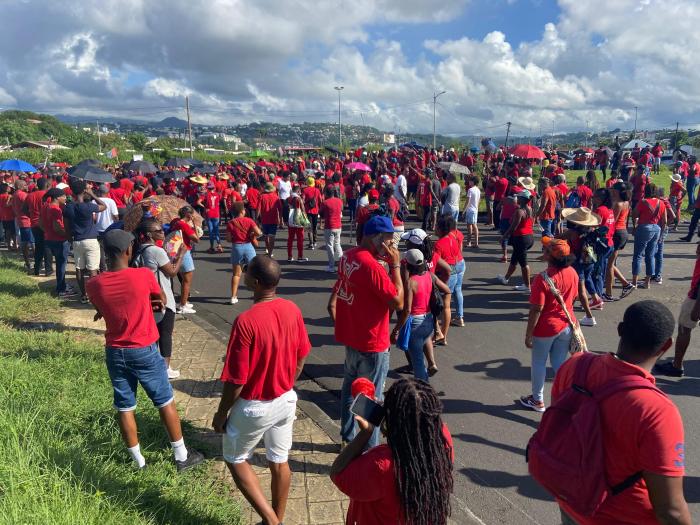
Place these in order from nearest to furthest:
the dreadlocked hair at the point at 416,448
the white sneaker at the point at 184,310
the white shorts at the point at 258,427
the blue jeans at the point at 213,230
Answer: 1. the dreadlocked hair at the point at 416,448
2. the white shorts at the point at 258,427
3. the white sneaker at the point at 184,310
4. the blue jeans at the point at 213,230

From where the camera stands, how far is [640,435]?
6.12 ft

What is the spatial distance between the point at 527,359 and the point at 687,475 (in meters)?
2.30

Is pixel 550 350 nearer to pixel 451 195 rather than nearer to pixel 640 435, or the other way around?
pixel 640 435

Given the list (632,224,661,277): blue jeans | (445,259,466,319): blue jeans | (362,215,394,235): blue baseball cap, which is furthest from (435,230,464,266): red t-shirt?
(632,224,661,277): blue jeans

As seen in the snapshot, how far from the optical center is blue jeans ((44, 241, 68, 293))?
8.24 m

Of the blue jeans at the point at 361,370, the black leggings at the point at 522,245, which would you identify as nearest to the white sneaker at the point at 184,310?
the blue jeans at the point at 361,370

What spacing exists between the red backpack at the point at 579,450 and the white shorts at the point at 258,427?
1536mm

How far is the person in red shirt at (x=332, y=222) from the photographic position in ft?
31.4

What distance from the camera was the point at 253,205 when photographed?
1347 cm

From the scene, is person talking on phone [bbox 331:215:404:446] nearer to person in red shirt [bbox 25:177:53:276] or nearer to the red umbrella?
person in red shirt [bbox 25:177:53:276]

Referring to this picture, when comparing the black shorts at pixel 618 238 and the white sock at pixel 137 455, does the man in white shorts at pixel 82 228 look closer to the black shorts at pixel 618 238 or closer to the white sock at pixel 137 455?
the white sock at pixel 137 455

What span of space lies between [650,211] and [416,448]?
26.1 ft

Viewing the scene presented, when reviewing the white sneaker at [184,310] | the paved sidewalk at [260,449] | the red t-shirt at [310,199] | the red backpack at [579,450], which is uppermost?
the red t-shirt at [310,199]

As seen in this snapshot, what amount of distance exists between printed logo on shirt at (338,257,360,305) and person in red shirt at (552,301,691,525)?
1888 mm
